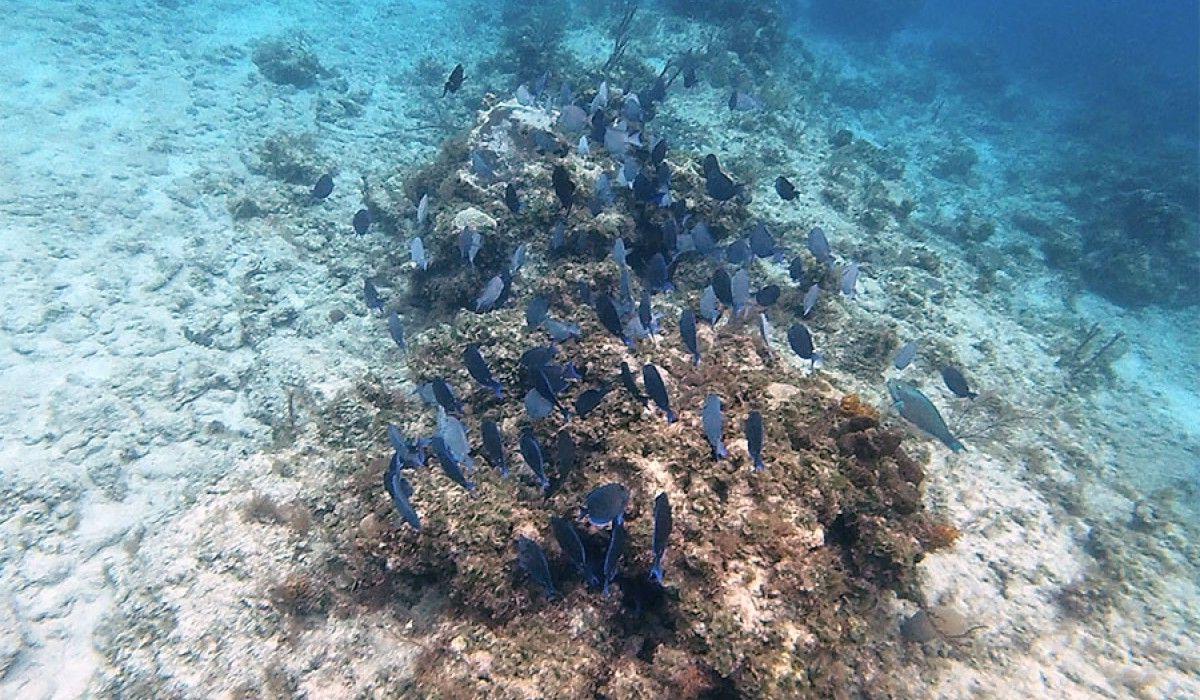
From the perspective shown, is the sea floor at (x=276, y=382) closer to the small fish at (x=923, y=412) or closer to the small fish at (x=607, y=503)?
the small fish at (x=923, y=412)

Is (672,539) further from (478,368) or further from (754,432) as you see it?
(478,368)

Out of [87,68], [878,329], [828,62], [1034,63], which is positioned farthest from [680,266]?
[1034,63]

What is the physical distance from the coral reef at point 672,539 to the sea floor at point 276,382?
1.58 ft

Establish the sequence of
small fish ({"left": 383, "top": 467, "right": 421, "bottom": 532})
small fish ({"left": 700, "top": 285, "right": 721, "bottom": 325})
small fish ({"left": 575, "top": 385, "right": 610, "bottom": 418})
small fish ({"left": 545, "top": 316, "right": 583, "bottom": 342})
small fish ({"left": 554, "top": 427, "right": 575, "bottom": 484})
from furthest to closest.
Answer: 1. small fish ({"left": 700, "top": 285, "right": 721, "bottom": 325})
2. small fish ({"left": 545, "top": 316, "right": 583, "bottom": 342})
3. small fish ({"left": 575, "top": 385, "right": 610, "bottom": 418})
4. small fish ({"left": 554, "top": 427, "right": 575, "bottom": 484})
5. small fish ({"left": 383, "top": 467, "right": 421, "bottom": 532})

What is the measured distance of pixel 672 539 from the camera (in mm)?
3191

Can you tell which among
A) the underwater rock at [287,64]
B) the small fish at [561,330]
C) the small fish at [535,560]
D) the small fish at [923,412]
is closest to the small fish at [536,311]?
the small fish at [561,330]

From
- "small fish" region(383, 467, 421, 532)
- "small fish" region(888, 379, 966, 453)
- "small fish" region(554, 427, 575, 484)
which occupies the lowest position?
"small fish" region(383, 467, 421, 532)

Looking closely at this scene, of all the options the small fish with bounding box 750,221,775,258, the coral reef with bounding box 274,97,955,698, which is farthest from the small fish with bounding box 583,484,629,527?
the small fish with bounding box 750,221,775,258

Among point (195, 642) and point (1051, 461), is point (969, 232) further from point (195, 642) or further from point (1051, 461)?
point (195, 642)

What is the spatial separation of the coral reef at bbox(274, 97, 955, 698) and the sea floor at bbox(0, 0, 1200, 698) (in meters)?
0.48

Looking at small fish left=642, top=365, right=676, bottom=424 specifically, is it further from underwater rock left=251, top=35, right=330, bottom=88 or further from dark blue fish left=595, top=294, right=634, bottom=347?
underwater rock left=251, top=35, right=330, bottom=88

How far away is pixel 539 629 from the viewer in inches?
127

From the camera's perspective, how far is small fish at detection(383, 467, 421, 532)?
10.0 ft

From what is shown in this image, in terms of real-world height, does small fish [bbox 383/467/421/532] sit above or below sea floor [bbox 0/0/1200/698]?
above
